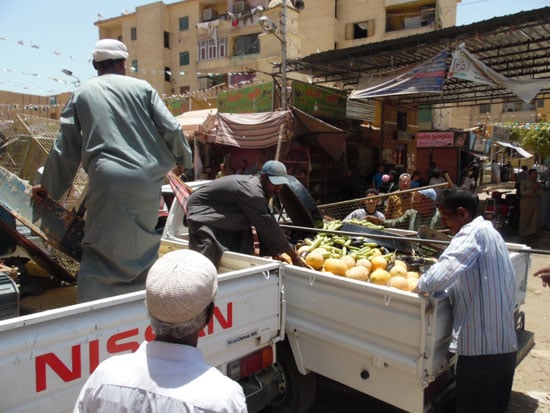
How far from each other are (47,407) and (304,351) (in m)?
1.68

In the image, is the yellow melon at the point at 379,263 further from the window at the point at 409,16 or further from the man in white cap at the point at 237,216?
the window at the point at 409,16

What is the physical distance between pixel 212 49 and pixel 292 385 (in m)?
31.3

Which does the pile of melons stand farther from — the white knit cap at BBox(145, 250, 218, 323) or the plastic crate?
the white knit cap at BBox(145, 250, 218, 323)

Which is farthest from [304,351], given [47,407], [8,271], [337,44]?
[337,44]

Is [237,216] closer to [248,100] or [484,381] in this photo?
[484,381]

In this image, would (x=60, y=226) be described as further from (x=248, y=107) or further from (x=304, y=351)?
(x=248, y=107)

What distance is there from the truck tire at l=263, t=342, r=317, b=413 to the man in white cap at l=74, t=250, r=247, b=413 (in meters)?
2.03

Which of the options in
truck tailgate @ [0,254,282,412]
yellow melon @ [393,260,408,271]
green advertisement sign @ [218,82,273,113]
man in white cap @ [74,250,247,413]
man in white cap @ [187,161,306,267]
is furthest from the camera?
green advertisement sign @ [218,82,273,113]

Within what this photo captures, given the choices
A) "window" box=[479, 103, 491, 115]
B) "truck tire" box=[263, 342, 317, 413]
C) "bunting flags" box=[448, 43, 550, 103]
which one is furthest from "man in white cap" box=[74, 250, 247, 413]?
"window" box=[479, 103, 491, 115]

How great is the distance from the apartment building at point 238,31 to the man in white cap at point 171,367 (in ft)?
66.5

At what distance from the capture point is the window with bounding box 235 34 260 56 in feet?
95.8

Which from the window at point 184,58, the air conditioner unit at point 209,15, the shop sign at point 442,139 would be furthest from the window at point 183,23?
the shop sign at point 442,139

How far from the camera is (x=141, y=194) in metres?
2.43

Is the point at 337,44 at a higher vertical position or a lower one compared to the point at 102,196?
higher
